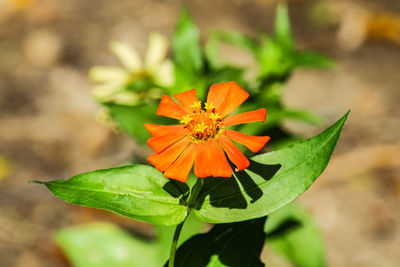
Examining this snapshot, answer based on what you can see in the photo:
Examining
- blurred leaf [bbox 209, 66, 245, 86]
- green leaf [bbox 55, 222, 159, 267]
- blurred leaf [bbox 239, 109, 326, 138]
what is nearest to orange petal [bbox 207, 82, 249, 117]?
blurred leaf [bbox 239, 109, 326, 138]

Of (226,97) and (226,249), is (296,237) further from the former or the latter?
(226,97)

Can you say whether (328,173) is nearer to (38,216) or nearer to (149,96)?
(149,96)

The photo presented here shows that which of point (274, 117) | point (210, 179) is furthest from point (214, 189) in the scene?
point (274, 117)

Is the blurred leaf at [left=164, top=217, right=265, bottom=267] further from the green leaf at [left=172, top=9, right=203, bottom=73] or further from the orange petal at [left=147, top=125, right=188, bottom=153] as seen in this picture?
the green leaf at [left=172, top=9, right=203, bottom=73]

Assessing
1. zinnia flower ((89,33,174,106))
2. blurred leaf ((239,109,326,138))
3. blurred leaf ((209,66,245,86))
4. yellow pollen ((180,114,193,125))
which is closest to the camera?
yellow pollen ((180,114,193,125))

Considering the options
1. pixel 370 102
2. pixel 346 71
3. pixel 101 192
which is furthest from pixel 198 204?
pixel 346 71

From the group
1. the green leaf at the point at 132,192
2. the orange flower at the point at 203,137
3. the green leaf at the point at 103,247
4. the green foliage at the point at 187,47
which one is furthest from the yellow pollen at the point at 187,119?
the green leaf at the point at 103,247
